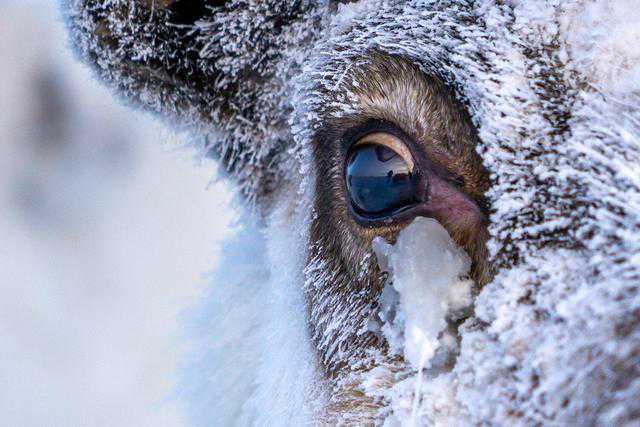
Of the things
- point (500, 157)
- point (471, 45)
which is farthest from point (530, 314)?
point (471, 45)

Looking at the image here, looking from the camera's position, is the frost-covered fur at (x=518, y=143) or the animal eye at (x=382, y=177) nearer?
the frost-covered fur at (x=518, y=143)

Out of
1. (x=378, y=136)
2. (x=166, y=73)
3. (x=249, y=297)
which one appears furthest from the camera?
(x=249, y=297)

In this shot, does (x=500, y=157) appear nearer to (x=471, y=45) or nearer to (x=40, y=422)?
(x=471, y=45)

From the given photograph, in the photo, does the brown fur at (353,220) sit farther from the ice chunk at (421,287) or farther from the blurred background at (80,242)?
the blurred background at (80,242)

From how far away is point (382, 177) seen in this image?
1.69 m

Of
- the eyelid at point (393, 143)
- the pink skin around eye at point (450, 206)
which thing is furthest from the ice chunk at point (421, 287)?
the eyelid at point (393, 143)

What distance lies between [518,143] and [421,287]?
0.33m

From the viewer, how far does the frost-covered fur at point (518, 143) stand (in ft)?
3.78

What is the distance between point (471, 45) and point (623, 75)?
0.31 m

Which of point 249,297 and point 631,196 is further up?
point 631,196

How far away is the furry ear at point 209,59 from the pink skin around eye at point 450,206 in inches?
25.9

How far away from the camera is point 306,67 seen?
1949 mm

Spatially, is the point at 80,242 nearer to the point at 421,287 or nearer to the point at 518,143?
the point at 421,287

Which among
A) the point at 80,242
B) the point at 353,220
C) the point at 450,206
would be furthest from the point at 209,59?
the point at 80,242
